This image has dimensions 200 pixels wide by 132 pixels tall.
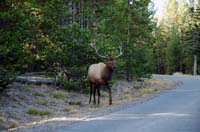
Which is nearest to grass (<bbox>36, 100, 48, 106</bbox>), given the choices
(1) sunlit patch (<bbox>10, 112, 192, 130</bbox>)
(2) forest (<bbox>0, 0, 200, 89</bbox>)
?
(2) forest (<bbox>0, 0, 200, 89</bbox>)

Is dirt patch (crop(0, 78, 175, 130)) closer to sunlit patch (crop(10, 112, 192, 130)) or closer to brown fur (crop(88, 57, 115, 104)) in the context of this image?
sunlit patch (crop(10, 112, 192, 130))

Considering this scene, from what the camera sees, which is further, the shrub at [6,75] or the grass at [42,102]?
the grass at [42,102]

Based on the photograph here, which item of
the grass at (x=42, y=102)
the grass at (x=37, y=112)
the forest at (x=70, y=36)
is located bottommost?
the grass at (x=37, y=112)

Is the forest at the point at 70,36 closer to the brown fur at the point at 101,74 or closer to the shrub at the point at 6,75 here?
the shrub at the point at 6,75

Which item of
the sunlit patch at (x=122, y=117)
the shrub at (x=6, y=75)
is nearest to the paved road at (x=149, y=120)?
the sunlit patch at (x=122, y=117)

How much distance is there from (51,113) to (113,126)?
500cm

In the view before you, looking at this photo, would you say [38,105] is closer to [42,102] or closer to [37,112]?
[42,102]

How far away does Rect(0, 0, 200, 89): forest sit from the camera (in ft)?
53.3

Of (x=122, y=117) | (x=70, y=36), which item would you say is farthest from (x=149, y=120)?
(x=70, y=36)

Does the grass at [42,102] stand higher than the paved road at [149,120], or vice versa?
the grass at [42,102]

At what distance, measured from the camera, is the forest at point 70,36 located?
1625cm

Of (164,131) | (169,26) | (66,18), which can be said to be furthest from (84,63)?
(169,26)

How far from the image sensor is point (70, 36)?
78.0ft

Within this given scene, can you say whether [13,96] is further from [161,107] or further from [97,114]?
[161,107]
